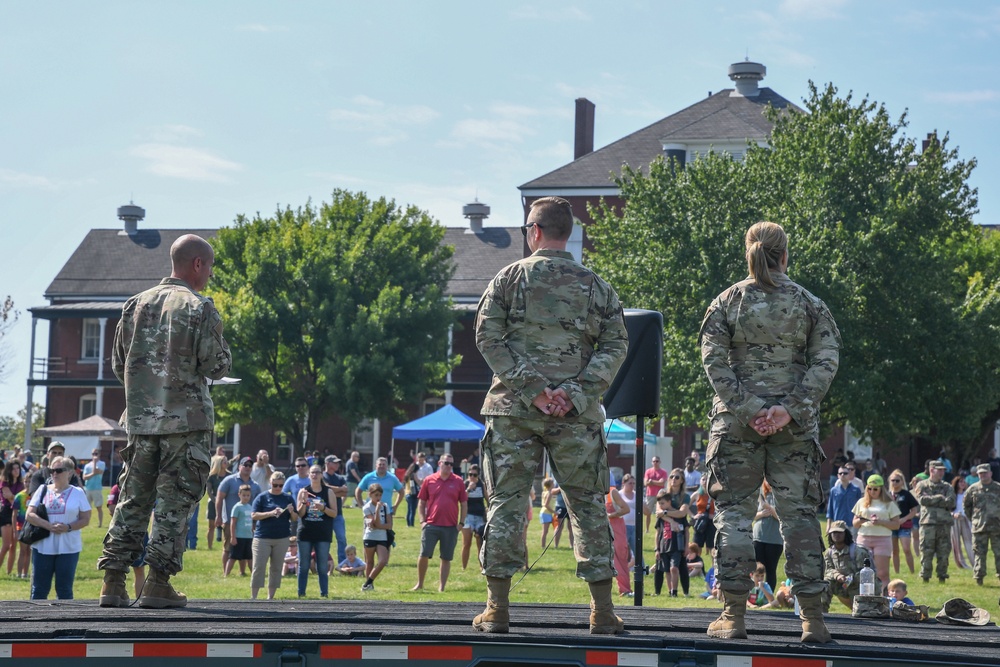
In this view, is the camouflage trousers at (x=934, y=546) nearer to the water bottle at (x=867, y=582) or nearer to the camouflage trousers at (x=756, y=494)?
the water bottle at (x=867, y=582)

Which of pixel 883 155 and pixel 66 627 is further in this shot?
pixel 883 155

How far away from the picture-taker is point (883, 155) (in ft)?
128

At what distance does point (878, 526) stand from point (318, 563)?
856cm

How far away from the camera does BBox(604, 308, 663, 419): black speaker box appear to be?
32.2 ft

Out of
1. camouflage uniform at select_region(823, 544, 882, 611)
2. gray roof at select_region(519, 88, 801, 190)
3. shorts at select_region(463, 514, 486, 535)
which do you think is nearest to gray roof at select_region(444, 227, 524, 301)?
gray roof at select_region(519, 88, 801, 190)

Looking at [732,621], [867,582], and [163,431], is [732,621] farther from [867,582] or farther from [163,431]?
[867,582]

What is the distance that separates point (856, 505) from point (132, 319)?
1439 cm

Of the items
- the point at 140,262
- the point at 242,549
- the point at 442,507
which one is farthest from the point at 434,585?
the point at 140,262

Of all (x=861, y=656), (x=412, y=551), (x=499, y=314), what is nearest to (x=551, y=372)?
(x=499, y=314)

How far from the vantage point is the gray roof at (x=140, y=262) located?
66312mm

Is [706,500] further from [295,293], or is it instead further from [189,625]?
[295,293]

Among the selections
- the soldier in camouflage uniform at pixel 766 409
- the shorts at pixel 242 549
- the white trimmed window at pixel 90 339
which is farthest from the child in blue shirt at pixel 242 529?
the white trimmed window at pixel 90 339

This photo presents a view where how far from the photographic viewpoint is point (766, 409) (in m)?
6.39

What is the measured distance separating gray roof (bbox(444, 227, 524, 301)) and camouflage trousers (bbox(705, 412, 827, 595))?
5793cm
